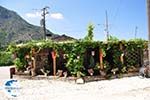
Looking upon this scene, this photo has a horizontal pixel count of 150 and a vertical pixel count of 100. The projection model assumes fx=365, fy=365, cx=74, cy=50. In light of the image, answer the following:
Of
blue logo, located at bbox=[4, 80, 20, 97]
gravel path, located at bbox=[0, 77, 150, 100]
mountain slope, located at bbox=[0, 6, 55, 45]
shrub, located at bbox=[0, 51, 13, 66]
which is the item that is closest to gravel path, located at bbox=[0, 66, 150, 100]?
gravel path, located at bbox=[0, 77, 150, 100]

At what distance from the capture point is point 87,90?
50.4 feet

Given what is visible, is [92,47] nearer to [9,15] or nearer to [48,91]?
[48,91]

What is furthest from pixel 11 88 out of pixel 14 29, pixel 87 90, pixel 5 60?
pixel 14 29

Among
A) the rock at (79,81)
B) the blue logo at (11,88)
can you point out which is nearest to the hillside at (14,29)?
the rock at (79,81)

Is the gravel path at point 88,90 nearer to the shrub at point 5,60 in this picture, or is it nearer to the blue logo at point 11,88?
the blue logo at point 11,88

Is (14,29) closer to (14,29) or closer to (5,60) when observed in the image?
(14,29)

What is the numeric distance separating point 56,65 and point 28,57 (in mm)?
1896

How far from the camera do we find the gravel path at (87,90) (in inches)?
531

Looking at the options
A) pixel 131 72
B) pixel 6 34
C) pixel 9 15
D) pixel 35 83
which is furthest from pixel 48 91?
pixel 9 15

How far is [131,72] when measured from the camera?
2016 cm

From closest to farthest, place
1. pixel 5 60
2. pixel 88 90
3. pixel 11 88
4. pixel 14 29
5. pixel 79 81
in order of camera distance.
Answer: pixel 11 88 → pixel 88 90 → pixel 79 81 → pixel 5 60 → pixel 14 29

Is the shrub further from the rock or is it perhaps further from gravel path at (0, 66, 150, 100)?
the rock

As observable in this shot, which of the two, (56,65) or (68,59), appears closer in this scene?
(68,59)

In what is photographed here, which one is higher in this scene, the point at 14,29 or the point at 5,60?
the point at 14,29
